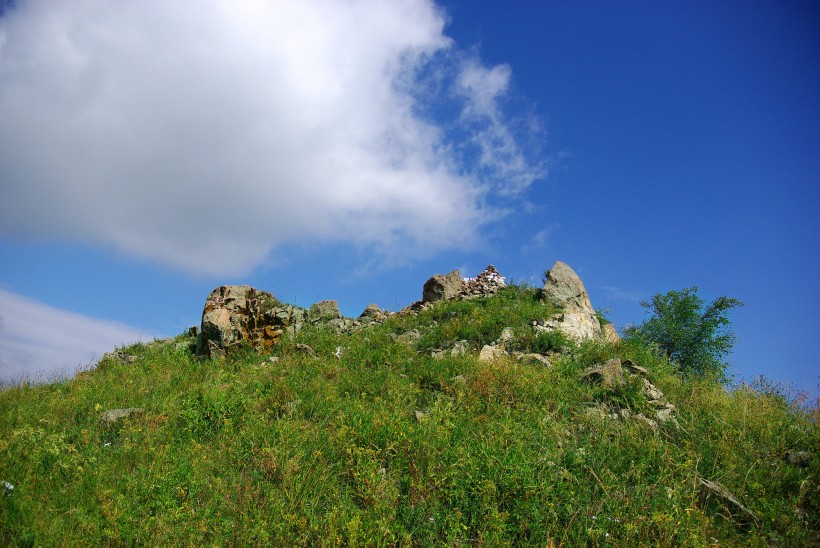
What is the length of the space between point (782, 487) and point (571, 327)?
7857 millimetres

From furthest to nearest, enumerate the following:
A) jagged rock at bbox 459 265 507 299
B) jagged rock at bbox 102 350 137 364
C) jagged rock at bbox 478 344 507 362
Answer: jagged rock at bbox 459 265 507 299, jagged rock at bbox 102 350 137 364, jagged rock at bbox 478 344 507 362

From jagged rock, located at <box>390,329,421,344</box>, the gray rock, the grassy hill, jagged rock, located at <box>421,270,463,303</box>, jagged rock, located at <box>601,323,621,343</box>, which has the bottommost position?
the grassy hill

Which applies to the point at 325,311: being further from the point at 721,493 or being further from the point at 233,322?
the point at 721,493

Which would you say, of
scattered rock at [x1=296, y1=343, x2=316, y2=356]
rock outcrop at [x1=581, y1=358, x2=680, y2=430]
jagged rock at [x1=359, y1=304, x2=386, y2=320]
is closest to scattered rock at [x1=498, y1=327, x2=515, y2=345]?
rock outcrop at [x1=581, y1=358, x2=680, y2=430]

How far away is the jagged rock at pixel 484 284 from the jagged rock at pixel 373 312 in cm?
327

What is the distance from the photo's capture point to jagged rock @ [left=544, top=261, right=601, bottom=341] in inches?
582

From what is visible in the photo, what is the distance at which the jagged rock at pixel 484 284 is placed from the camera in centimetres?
1883

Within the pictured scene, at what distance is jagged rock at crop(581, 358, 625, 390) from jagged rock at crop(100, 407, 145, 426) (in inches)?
365

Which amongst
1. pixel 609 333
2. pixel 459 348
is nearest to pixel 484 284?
pixel 609 333

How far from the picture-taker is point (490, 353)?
1248cm

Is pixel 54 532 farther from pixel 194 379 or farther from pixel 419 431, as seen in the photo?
pixel 194 379

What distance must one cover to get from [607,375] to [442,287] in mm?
10028

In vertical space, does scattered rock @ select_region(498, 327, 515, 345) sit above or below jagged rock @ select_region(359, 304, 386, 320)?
below

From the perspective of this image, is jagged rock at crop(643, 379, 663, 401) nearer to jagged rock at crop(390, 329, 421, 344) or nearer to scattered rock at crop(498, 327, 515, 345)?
scattered rock at crop(498, 327, 515, 345)
